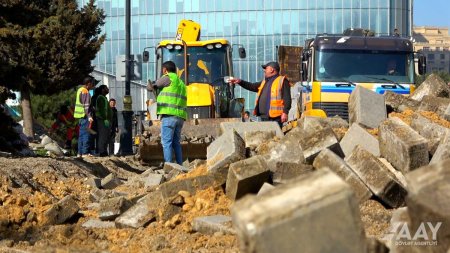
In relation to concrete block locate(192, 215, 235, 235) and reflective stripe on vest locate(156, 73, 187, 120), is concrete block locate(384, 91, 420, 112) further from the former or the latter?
concrete block locate(192, 215, 235, 235)

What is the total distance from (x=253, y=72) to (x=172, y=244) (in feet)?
195

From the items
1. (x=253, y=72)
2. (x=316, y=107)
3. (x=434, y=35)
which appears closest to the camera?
(x=316, y=107)

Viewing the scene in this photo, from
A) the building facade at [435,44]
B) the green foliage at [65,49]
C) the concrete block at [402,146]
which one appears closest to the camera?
the concrete block at [402,146]

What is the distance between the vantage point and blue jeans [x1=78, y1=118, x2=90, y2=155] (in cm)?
1928

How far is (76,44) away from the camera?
31.0 metres

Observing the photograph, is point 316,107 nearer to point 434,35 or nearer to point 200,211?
point 200,211

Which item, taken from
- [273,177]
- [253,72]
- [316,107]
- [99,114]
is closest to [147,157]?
[99,114]

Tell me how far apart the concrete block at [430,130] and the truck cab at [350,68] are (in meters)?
5.79

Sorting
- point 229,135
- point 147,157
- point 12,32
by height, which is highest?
point 12,32

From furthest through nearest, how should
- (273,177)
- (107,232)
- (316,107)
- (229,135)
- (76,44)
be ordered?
(76,44) → (316,107) → (229,135) → (273,177) → (107,232)

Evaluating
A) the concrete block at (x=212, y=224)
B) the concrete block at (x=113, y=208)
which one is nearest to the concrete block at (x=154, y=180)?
the concrete block at (x=113, y=208)

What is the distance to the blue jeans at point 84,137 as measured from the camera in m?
19.3

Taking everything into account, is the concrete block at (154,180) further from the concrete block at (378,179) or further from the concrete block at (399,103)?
the concrete block at (399,103)

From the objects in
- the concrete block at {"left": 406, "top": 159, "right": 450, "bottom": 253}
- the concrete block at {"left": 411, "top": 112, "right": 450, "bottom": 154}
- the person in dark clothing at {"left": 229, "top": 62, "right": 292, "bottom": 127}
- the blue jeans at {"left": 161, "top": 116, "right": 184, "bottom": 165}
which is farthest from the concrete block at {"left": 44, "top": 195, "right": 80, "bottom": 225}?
the person in dark clothing at {"left": 229, "top": 62, "right": 292, "bottom": 127}
